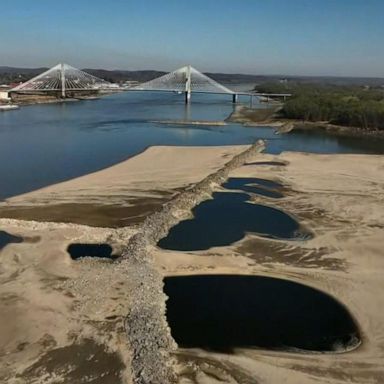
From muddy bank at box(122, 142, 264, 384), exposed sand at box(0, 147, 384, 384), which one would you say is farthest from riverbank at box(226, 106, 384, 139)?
muddy bank at box(122, 142, 264, 384)

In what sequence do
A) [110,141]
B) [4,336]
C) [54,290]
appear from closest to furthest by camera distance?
[4,336] → [54,290] → [110,141]

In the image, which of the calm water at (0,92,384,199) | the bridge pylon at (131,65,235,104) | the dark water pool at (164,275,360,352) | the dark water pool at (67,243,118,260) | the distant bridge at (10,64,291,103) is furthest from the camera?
the bridge pylon at (131,65,235,104)

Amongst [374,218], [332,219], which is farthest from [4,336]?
[374,218]

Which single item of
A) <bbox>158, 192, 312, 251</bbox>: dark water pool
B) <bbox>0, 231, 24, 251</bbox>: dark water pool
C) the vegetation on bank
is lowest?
<bbox>158, 192, 312, 251</bbox>: dark water pool

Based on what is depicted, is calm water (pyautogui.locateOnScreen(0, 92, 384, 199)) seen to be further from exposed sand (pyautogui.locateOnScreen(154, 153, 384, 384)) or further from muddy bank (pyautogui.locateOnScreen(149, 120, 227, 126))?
exposed sand (pyautogui.locateOnScreen(154, 153, 384, 384))

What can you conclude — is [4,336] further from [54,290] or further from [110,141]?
[110,141]

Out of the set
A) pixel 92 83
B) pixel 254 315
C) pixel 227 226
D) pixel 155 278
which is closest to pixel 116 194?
pixel 227 226
